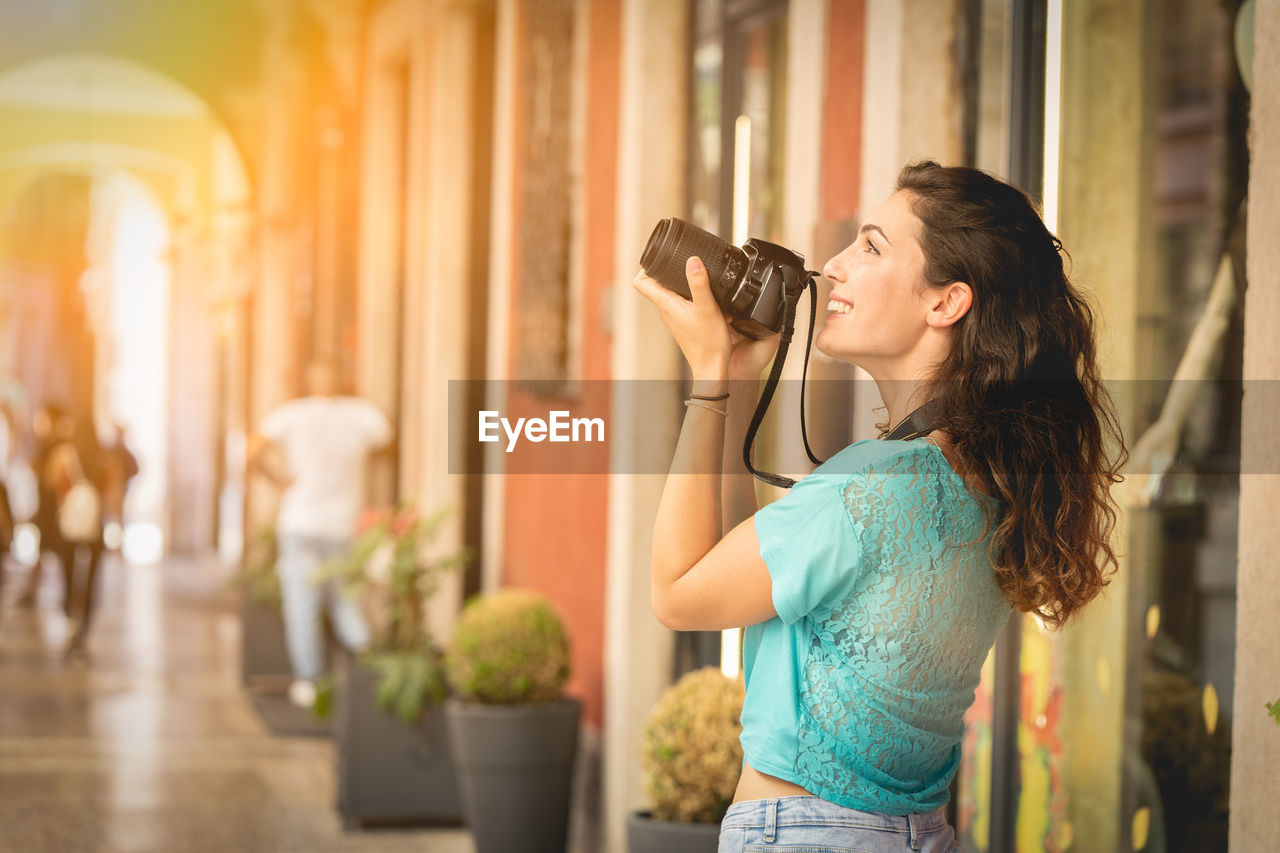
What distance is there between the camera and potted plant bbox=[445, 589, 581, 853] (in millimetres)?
4227

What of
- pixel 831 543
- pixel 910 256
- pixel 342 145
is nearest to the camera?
pixel 831 543

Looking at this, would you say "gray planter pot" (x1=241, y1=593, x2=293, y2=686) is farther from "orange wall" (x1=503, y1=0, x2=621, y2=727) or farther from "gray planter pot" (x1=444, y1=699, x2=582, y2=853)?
"gray planter pot" (x1=444, y1=699, x2=582, y2=853)

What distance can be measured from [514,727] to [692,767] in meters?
1.29

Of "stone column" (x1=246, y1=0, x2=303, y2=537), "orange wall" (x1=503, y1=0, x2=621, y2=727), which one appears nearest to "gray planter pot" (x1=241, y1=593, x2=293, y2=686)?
"orange wall" (x1=503, y1=0, x2=621, y2=727)

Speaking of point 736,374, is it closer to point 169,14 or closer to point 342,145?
point 342,145

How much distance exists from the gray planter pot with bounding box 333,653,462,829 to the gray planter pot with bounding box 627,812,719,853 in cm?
204

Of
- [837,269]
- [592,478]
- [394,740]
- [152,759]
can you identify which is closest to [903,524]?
[837,269]

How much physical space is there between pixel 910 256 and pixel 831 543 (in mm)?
338

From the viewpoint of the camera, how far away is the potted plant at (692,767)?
9.81ft

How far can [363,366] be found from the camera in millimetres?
8188

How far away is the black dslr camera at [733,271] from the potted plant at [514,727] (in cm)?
287

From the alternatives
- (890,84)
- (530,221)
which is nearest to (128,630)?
(530,221)

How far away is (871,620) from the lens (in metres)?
1.43

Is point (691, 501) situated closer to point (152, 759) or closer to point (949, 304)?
point (949, 304)
